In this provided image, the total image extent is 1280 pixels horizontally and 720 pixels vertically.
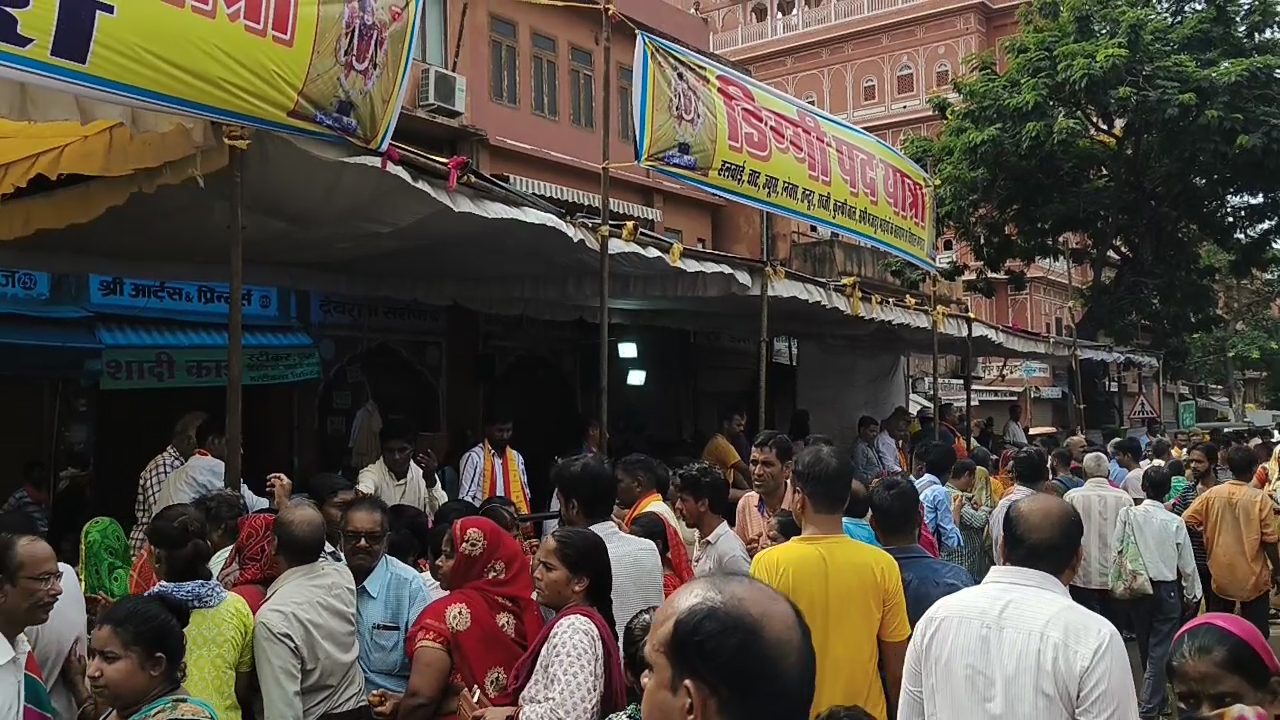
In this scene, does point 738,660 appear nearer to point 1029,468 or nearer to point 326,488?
point 326,488

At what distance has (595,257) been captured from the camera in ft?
25.6

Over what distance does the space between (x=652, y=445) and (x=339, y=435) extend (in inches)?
176

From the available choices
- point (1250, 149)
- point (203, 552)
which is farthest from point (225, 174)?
point (1250, 149)

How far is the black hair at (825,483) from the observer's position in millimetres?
3568

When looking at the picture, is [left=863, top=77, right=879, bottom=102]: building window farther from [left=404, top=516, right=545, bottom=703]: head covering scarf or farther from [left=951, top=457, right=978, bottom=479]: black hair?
[left=404, top=516, right=545, bottom=703]: head covering scarf

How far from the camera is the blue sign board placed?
7.34m

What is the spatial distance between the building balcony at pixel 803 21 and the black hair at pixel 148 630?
112 ft

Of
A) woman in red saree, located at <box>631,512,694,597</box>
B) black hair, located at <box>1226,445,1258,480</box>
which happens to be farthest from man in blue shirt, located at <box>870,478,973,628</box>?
black hair, located at <box>1226,445,1258,480</box>

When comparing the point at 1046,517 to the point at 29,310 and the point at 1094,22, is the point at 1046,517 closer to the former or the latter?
the point at 29,310

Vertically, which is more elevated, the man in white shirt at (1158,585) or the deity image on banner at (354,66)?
the deity image on banner at (354,66)

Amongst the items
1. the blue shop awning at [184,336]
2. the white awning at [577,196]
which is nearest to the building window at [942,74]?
the white awning at [577,196]

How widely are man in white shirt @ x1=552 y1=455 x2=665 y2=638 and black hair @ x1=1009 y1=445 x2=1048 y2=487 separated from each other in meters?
3.39

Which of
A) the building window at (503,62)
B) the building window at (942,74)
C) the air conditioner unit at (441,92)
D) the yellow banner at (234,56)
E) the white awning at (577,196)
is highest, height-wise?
the building window at (942,74)

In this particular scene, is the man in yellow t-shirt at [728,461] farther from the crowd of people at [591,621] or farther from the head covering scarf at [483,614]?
the head covering scarf at [483,614]
